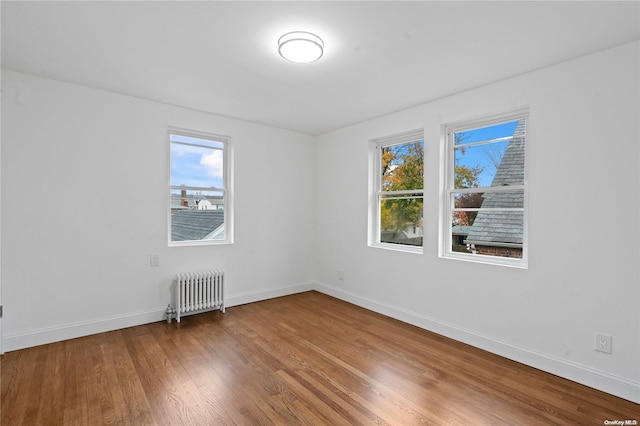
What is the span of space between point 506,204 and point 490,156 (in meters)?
0.53

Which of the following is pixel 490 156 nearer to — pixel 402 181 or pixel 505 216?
pixel 505 216

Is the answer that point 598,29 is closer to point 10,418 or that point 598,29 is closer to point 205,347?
point 205,347

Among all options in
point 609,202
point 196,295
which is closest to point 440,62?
A: point 609,202

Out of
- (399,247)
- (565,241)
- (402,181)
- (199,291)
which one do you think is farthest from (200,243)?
(565,241)

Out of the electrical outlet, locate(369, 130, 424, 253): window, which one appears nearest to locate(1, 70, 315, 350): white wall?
locate(369, 130, 424, 253): window

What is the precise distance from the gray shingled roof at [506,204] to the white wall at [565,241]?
19 cm

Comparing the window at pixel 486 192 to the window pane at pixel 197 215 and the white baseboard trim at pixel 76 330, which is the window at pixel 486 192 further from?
the white baseboard trim at pixel 76 330

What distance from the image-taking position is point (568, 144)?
2621 millimetres

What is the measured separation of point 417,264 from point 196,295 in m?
2.73

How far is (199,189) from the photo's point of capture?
4.23 meters

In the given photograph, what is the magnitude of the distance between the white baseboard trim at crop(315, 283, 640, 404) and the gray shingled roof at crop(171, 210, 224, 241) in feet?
8.14

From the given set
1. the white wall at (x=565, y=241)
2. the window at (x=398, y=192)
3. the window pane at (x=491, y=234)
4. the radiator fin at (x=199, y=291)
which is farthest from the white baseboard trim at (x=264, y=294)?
the window pane at (x=491, y=234)

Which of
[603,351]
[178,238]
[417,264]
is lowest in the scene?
[603,351]

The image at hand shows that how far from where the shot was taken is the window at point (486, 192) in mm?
3057
